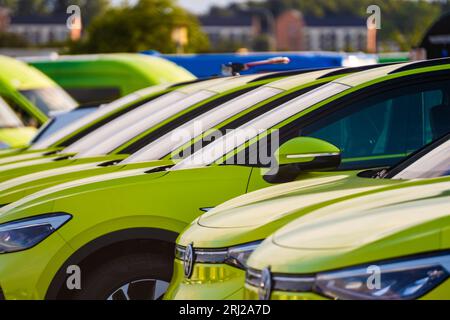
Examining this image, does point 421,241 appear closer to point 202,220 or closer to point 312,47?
point 202,220

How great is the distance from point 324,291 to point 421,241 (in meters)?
0.36

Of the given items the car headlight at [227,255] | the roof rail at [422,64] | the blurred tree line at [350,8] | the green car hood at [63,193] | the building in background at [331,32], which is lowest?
the building in background at [331,32]

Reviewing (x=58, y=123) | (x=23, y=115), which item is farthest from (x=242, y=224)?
(x=23, y=115)

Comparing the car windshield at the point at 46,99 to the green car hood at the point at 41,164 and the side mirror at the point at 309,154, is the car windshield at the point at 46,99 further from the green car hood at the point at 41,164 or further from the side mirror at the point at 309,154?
the side mirror at the point at 309,154

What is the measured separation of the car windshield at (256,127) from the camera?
22.3 feet

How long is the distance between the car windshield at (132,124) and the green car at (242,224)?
2.77m

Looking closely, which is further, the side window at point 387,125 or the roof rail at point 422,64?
the roof rail at point 422,64

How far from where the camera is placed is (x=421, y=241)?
4.20 meters

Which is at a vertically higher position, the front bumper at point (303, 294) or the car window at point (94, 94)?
the front bumper at point (303, 294)

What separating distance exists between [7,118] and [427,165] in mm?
12189

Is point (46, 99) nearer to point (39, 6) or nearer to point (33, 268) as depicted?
point (33, 268)

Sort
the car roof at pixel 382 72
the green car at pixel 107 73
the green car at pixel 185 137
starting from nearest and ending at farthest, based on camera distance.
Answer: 1. the car roof at pixel 382 72
2. the green car at pixel 185 137
3. the green car at pixel 107 73

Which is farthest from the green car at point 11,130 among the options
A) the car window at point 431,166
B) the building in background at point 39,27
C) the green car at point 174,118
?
the building in background at point 39,27
